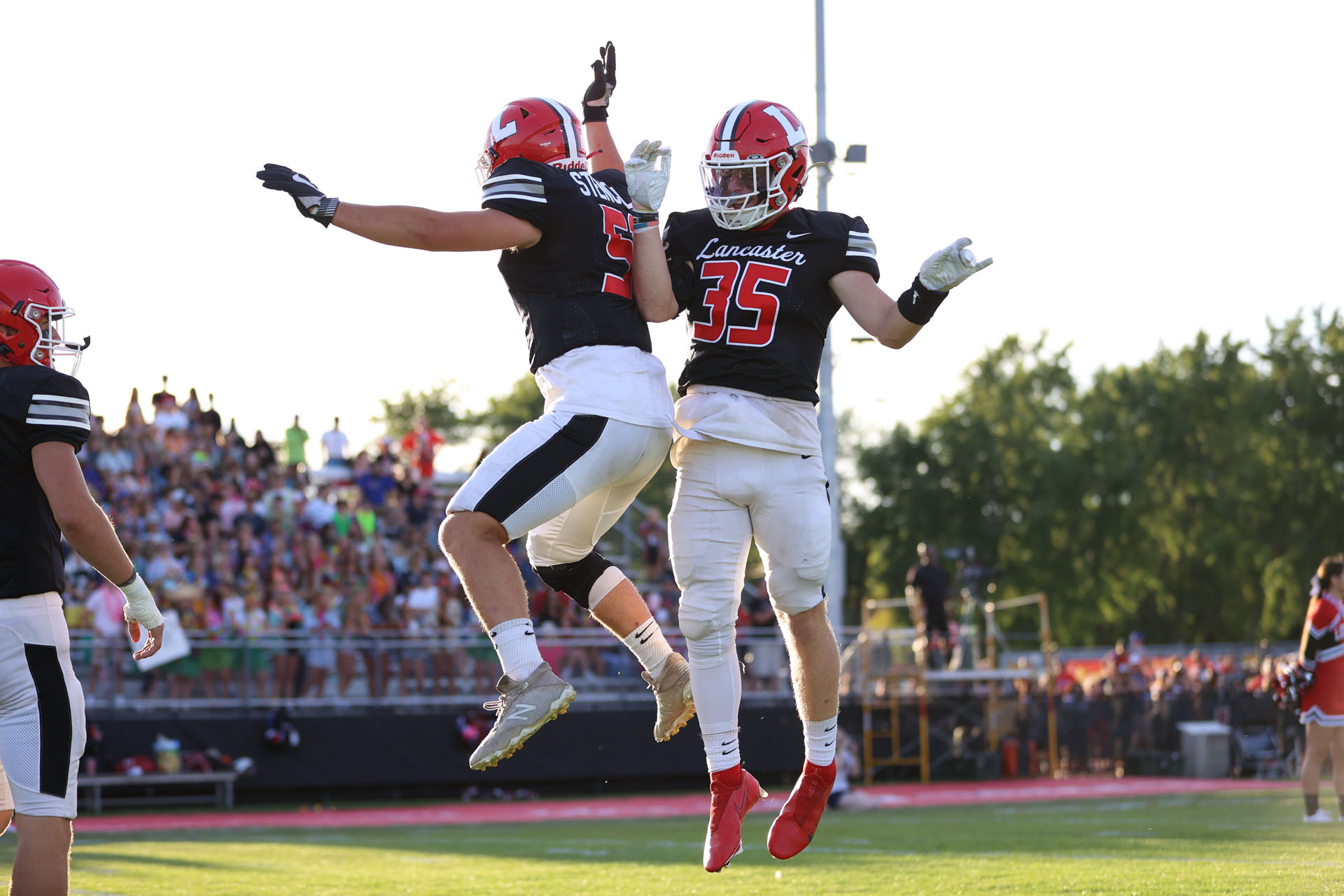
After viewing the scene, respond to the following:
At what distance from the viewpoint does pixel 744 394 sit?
17.3 ft

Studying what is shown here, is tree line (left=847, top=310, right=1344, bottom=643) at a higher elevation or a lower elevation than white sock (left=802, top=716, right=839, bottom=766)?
higher

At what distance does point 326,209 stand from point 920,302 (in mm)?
1895

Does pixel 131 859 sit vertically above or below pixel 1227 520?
below

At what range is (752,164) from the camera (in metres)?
5.27

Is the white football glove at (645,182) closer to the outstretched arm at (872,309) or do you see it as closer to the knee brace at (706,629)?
the outstretched arm at (872,309)

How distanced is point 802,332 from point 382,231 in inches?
59.6

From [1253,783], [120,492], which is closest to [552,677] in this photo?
[120,492]

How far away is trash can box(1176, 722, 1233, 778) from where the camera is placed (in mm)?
20719

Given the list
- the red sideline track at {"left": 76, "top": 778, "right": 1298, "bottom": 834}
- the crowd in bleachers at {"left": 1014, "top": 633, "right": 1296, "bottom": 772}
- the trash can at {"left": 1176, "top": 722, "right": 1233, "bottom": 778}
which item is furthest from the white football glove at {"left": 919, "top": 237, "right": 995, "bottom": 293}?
the trash can at {"left": 1176, "top": 722, "right": 1233, "bottom": 778}

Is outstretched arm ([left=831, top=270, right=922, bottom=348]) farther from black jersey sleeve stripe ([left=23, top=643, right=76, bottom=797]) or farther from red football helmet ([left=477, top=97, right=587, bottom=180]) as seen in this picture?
black jersey sleeve stripe ([left=23, top=643, right=76, bottom=797])

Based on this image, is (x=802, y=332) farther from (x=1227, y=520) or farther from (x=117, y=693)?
(x=1227, y=520)

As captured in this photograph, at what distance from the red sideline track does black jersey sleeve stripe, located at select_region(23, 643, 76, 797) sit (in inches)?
354

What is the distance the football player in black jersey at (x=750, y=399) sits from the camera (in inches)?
207

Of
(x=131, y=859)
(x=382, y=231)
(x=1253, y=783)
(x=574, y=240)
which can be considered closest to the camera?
(x=382, y=231)
